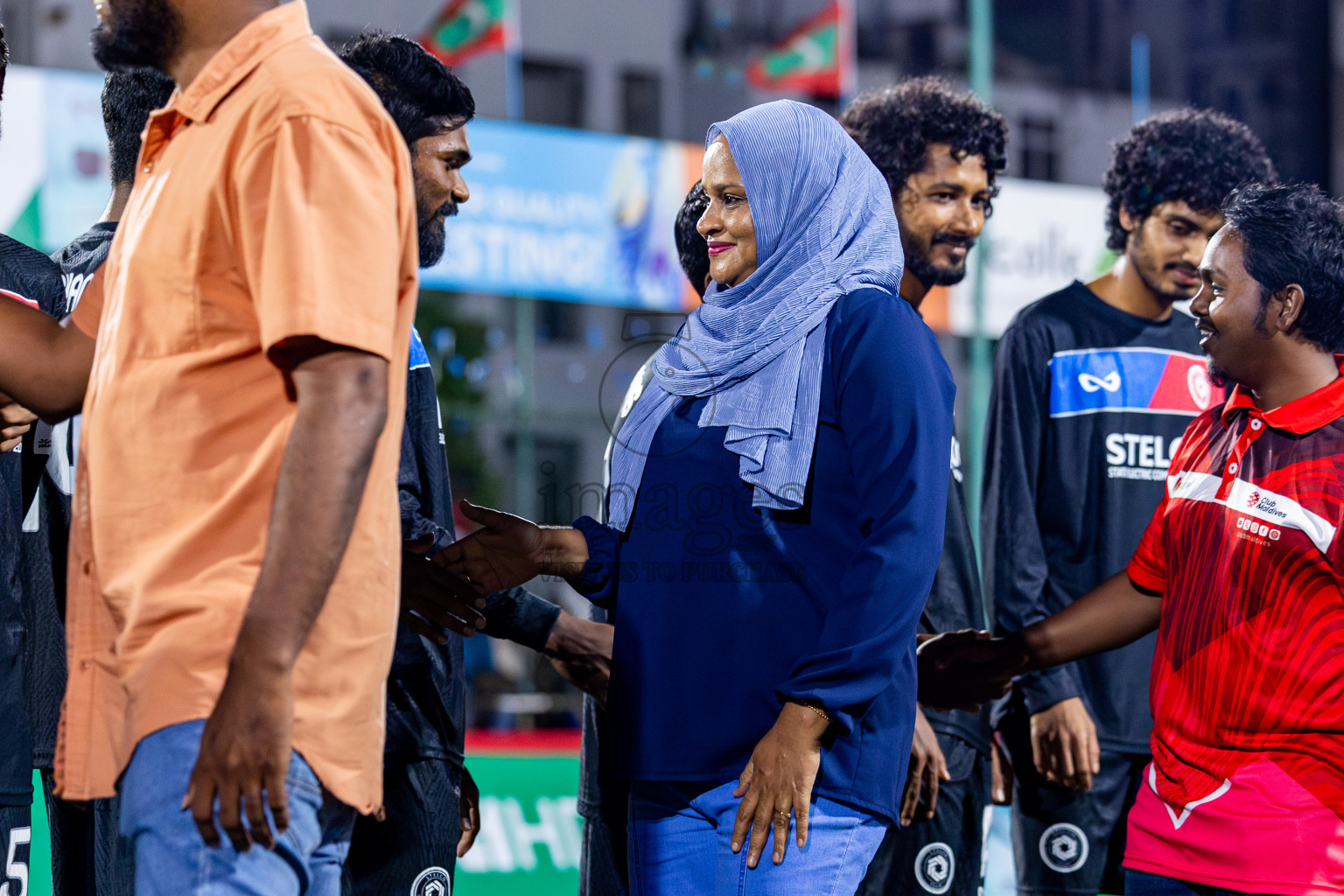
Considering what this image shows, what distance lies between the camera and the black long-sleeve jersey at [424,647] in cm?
300

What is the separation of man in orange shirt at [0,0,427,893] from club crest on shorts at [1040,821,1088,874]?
98.1 inches

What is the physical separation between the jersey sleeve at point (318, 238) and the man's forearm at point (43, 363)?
A: 1.56ft

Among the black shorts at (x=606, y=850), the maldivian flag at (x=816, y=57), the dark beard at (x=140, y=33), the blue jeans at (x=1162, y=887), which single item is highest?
the maldivian flag at (x=816, y=57)

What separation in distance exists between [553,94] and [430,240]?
19.3 metres

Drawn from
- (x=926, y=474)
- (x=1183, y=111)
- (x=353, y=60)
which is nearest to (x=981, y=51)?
(x=1183, y=111)

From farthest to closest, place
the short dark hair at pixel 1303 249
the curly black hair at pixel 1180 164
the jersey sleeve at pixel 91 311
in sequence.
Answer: the curly black hair at pixel 1180 164 → the short dark hair at pixel 1303 249 → the jersey sleeve at pixel 91 311

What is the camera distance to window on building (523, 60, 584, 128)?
21859mm

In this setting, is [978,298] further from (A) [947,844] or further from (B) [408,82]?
(B) [408,82]

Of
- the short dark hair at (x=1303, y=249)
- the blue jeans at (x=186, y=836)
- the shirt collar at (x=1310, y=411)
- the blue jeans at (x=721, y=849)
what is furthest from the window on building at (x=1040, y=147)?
the blue jeans at (x=186, y=836)

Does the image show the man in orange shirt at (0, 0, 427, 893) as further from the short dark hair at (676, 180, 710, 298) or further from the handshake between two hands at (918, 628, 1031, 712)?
the short dark hair at (676, 180, 710, 298)

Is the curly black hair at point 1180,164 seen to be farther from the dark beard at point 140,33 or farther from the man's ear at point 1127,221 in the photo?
the dark beard at point 140,33

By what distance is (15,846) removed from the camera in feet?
8.97

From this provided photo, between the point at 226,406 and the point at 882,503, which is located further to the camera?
the point at 882,503

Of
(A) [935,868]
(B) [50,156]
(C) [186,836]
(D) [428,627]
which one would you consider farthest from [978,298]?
(C) [186,836]
